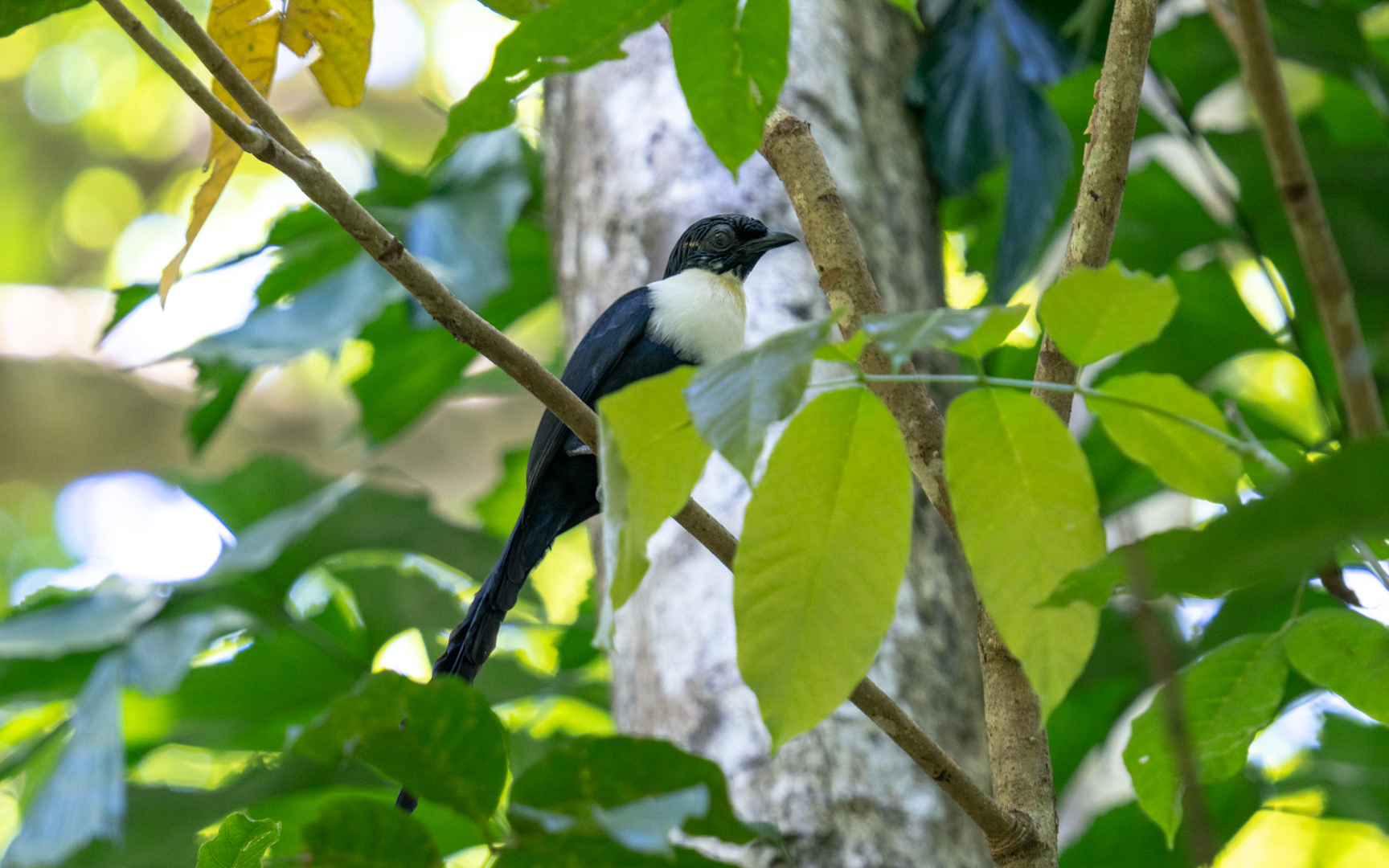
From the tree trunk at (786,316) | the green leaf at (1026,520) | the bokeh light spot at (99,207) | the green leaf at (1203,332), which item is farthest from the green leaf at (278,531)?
the bokeh light spot at (99,207)

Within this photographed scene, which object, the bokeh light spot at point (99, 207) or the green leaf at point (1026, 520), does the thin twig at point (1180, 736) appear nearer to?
the green leaf at point (1026, 520)

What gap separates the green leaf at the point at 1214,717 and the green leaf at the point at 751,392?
50cm

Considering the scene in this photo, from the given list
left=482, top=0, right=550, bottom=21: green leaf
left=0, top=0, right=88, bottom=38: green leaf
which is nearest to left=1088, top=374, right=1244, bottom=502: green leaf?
left=482, top=0, right=550, bottom=21: green leaf

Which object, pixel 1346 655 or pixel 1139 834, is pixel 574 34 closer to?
pixel 1346 655

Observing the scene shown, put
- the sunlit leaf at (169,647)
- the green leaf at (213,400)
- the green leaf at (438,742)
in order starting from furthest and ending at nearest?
the green leaf at (213,400) < the sunlit leaf at (169,647) < the green leaf at (438,742)

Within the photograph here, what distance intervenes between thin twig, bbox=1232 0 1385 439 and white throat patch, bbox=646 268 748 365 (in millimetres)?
1344

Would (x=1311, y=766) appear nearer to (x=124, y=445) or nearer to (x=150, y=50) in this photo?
(x=150, y=50)

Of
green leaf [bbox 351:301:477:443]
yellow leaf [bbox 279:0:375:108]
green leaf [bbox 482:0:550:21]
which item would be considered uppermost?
green leaf [bbox 351:301:477:443]

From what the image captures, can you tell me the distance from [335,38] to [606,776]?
77 cm

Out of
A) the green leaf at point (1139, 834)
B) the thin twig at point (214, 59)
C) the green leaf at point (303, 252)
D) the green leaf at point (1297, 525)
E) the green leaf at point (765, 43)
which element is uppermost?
the green leaf at point (303, 252)

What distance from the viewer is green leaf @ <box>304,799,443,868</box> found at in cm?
61

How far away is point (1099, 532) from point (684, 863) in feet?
1.14

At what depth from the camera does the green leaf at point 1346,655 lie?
86 cm

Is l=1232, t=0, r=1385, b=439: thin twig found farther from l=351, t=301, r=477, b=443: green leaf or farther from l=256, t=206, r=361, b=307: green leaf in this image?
l=351, t=301, r=477, b=443: green leaf
